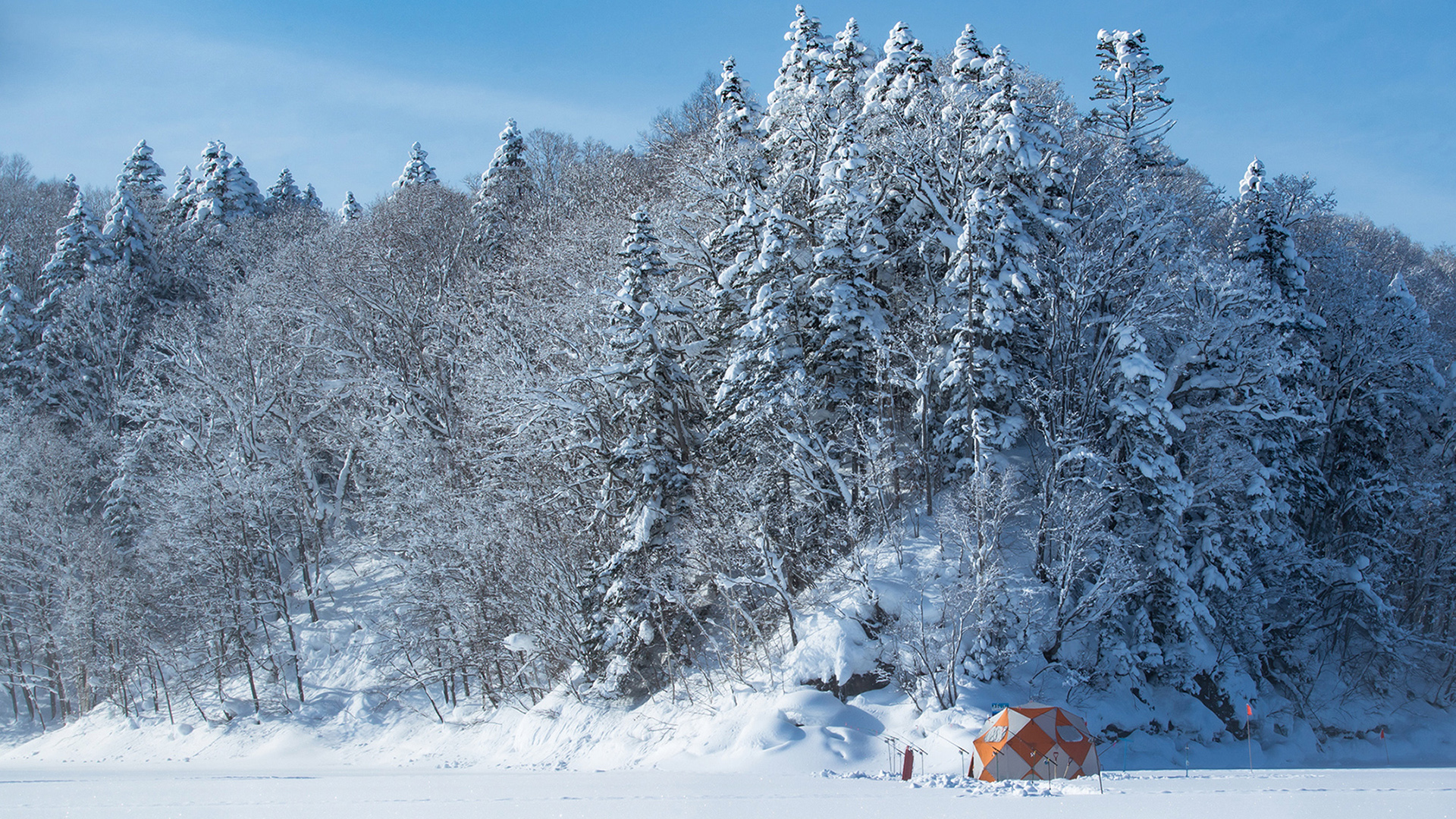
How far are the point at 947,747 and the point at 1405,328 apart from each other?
24449 millimetres

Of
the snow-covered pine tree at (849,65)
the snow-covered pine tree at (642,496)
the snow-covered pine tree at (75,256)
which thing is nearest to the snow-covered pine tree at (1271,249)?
the snow-covered pine tree at (849,65)

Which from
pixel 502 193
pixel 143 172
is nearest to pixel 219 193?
pixel 143 172

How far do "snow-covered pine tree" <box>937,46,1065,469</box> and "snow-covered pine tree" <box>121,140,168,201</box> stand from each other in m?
61.8

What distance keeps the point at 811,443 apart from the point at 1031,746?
406 inches

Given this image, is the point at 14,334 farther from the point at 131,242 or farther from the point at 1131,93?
the point at 1131,93

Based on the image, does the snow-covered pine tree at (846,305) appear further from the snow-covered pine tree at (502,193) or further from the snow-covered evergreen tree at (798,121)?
the snow-covered pine tree at (502,193)

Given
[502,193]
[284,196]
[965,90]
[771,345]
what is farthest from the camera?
[284,196]

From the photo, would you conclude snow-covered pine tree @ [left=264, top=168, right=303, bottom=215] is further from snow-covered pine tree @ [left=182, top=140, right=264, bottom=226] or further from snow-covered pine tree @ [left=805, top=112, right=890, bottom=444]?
snow-covered pine tree @ [left=805, top=112, right=890, bottom=444]

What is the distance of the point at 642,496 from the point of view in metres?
26.0

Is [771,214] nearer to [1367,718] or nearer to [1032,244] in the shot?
[1032,244]

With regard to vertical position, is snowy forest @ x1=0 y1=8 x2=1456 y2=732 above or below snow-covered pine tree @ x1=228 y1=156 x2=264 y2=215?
below

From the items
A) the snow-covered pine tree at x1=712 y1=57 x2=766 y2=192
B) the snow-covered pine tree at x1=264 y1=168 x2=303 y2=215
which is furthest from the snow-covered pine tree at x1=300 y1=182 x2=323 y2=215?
the snow-covered pine tree at x1=712 y1=57 x2=766 y2=192

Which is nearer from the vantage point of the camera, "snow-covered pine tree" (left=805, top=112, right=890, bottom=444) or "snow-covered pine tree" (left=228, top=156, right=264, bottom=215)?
"snow-covered pine tree" (left=805, top=112, right=890, bottom=444)

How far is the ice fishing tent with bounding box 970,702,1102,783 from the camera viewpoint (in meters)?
18.1
